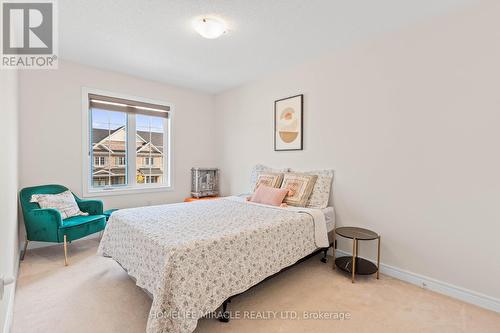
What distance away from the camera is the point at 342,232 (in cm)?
248

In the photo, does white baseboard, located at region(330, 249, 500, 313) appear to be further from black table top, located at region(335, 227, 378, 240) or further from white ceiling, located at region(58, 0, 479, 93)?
white ceiling, located at region(58, 0, 479, 93)

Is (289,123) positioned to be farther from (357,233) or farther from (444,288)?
(444,288)

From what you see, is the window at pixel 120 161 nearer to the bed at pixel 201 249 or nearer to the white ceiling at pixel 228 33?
the white ceiling at pixel 228 33

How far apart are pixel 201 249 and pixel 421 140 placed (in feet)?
7.51

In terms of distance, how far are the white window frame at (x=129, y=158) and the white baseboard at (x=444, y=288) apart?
3527 millimetres

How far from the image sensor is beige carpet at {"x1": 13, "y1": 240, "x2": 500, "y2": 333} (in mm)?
1682

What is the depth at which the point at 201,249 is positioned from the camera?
1570 millimetres

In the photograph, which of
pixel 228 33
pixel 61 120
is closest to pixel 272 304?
pixel 228 33

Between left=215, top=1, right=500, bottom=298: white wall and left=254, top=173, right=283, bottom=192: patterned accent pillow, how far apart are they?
45 cm

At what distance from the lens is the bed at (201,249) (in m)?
1.42

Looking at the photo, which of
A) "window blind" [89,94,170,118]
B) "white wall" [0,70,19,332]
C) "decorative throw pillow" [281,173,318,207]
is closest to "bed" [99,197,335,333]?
"decorative throw pillow" [281,173,318,207]

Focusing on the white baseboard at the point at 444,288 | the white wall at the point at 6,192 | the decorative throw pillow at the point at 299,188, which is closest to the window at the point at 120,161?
the white wall at the point at 6,192

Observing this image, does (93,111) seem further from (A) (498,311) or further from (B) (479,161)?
(A) (498,311)

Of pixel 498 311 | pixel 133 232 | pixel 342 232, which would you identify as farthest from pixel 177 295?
pixel 498 311
